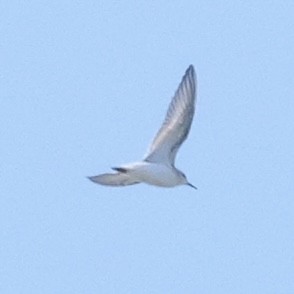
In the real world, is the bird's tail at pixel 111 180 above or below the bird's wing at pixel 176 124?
below

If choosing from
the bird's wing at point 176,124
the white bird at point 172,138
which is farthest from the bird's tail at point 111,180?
the bird's wing at point 176,124

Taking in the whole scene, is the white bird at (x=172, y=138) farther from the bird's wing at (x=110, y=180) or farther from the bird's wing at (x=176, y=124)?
the bird's wing at (x=110, y=180)

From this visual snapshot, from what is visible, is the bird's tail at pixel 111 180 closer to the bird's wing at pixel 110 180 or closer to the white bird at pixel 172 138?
the bird's wing at pixel 110 180

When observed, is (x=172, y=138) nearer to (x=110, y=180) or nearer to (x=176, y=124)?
(x=176, y=124)

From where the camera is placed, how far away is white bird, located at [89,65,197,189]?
124 feet

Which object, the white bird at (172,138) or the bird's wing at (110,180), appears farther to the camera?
the bird's wing at (110,180)

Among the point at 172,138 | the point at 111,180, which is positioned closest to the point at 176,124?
the point at 172,138

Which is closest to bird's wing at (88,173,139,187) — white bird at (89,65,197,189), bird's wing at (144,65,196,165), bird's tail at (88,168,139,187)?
bird's tail at (88,168,139,187)

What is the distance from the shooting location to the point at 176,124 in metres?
37.9

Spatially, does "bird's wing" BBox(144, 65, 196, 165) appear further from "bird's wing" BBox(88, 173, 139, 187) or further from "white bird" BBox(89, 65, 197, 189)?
"bird's wing" BBox(88, 173, 139, 187)

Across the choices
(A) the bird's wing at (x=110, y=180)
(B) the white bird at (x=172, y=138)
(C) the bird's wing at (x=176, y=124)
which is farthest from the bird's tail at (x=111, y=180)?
(C) the bird's wing at (x=176, y=124)

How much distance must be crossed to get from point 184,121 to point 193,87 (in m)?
0.43

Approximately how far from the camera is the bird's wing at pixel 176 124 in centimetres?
3775

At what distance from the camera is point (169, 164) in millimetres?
37969
